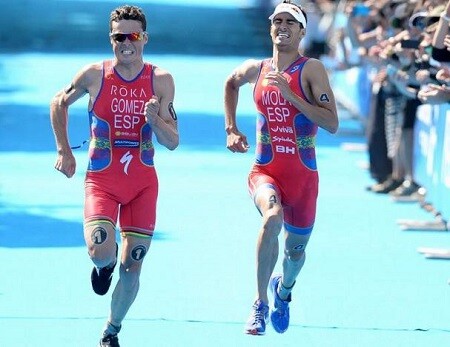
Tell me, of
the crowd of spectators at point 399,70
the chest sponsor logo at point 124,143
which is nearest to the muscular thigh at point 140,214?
the chest sponsor logo at point 124,143

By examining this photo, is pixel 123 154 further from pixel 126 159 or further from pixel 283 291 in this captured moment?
pixel 283 291

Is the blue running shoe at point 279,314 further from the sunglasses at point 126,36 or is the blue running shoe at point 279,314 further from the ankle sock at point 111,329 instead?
the sunglasses at point 126,36

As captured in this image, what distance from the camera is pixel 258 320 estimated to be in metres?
9.83

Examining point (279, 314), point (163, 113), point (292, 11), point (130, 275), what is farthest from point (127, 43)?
point (279, 314)

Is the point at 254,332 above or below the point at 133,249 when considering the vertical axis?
below

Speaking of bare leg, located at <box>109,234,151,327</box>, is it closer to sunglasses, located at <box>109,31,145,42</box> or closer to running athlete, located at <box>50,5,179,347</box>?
running athlete, located at <box>50,5,179,347</box>

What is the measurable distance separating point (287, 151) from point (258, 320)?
1253 mm

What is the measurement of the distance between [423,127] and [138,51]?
7.58m

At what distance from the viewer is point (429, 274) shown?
13039 millimetres

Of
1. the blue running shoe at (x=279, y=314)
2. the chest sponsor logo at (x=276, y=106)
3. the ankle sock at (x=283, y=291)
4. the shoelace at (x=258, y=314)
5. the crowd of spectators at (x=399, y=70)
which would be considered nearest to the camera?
the shoelace at (x=258, y=314)

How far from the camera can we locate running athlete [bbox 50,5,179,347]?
9641 mm

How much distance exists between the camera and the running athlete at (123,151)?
9.64 metres

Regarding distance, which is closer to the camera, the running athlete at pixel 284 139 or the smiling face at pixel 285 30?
the running athlete at pixel 284 139

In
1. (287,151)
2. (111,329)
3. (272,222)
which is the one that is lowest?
(111,329)
